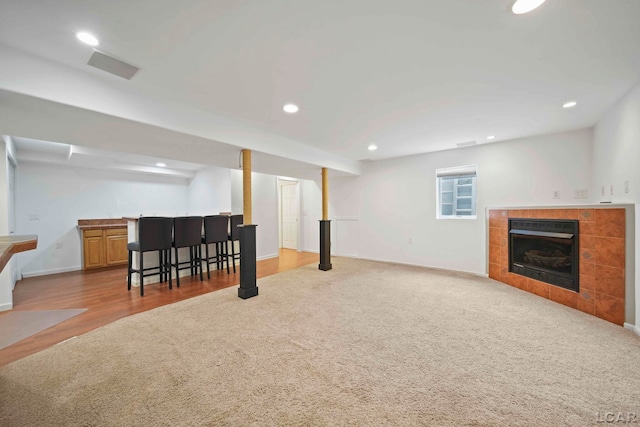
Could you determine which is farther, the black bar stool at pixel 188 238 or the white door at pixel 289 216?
the white door at pixel 289 216

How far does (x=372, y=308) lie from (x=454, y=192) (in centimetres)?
334

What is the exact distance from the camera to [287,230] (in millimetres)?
7945

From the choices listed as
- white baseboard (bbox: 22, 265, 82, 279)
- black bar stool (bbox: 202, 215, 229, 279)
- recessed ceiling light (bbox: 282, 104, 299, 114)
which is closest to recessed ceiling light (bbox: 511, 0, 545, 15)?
recessed ceiling light (bbox: 282, 104, 299, 114)

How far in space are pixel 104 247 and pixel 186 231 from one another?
8.72ft

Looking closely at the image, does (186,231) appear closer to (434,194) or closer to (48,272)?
(48,272)

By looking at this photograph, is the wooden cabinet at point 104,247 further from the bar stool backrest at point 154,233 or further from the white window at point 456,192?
the white window at point 456,192

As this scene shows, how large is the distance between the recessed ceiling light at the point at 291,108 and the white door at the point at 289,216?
15.6 ft

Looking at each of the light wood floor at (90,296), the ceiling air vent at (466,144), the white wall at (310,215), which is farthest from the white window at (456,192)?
the light wood floor at (90,296)

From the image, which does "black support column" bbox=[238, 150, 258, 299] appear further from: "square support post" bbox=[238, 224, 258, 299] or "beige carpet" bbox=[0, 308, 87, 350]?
"beige carpet" bbox=[0, 308, 87, 350]

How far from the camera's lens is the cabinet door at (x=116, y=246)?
517cm

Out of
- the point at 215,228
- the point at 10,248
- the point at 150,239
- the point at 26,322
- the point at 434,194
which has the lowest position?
the point at 26,322

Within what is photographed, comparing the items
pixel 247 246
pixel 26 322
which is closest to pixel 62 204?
pixel 26 322

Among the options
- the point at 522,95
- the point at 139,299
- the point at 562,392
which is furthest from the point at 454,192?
the point at 139,299

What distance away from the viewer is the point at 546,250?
3.39 metres
